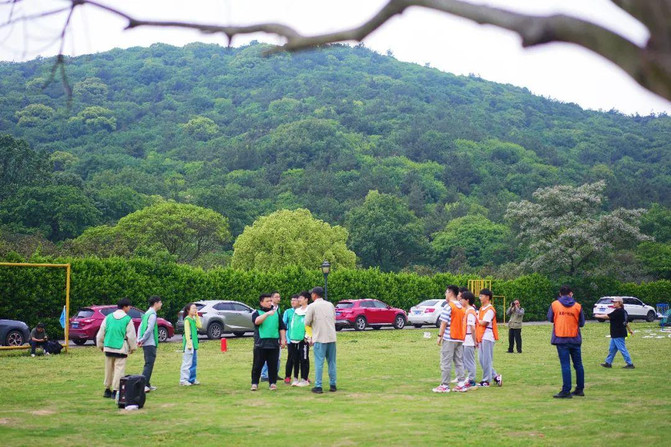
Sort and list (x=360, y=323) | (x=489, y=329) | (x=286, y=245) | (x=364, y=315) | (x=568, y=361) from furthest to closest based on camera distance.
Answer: (x=286, y=245) → (x=364, y=315) → (x=360, y=323) → (x=489, y=329) → (x=568, y=361)

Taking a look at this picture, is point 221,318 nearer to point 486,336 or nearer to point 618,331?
point 618,331

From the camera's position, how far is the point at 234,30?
4.29 metres

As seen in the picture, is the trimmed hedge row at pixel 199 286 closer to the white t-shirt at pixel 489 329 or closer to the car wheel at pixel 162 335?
the car wheel at pixel 162 335

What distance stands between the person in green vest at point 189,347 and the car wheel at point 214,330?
15271 millimetres

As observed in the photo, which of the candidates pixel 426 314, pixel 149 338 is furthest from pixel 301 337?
pixel 426 314

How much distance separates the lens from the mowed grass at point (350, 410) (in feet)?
30.6

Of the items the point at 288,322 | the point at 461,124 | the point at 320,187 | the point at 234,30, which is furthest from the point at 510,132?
the point at 234,30

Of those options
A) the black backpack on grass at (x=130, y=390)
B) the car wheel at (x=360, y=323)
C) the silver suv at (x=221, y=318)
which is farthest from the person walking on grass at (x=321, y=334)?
the car wheel at (x=360, y=323)

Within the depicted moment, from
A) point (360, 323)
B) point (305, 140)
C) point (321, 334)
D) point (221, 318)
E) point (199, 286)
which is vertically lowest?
point (360, 323)

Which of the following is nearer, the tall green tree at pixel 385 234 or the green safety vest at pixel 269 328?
the green safety vest at pixel 269 328

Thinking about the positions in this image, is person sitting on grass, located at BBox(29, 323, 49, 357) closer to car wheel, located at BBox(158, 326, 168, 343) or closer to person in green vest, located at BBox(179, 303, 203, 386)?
car wheel, located at BBox(158, 326, 168, 343)

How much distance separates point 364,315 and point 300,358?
22.1m

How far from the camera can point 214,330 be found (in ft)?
100

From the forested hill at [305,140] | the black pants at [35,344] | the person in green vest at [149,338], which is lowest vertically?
the black pants at [35,344]
